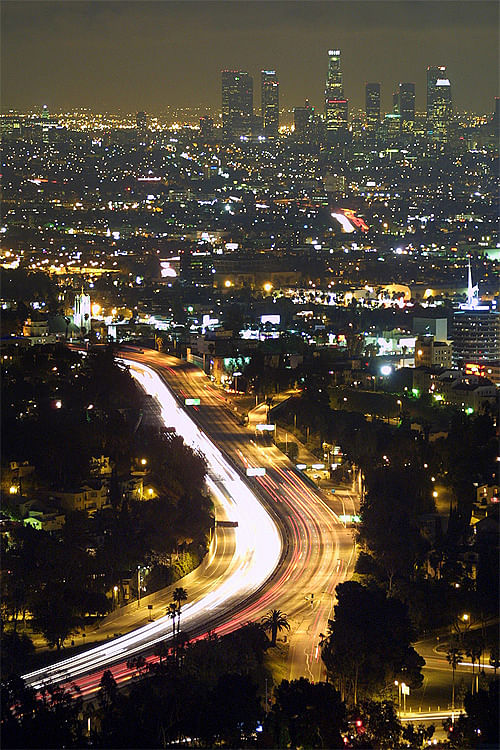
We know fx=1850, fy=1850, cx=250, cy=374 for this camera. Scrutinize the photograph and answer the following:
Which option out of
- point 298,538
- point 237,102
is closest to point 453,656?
point 298,538

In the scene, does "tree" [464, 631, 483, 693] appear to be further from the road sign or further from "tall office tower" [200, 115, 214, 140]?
"tall office tower" [200, 115, 214, 140]

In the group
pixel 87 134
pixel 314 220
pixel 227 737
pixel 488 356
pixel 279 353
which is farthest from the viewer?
pixel 87 134

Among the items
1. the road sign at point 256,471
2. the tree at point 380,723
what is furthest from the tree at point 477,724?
the road sign at point 256,471

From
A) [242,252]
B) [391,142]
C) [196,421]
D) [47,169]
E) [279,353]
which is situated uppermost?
[391,142]

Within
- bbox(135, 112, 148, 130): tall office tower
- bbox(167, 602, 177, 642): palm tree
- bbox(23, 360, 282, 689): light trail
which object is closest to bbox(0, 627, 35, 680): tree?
bbox(23, 360, 282, 689): light trail

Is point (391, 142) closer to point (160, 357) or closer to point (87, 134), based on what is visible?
point (87, 134)

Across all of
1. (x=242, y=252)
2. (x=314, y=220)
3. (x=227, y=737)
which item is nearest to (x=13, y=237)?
(x=242, y=252)

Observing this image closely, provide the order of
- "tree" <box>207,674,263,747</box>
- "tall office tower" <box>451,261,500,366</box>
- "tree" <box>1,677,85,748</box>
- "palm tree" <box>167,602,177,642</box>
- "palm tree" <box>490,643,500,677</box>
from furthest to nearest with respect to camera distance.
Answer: "tall office tower" <box>451,261,500,366</box>
"palm tree" <box>167,602,177,642</box>
"palm tree" <box>490,643,500,677</box>
"tree" <box>207,674,263,747</box>
"tree" <box>1,677,85,748</box>
